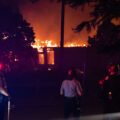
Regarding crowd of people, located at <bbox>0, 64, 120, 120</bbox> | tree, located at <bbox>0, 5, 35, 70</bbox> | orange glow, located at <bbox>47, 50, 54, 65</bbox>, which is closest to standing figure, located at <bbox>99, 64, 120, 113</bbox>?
crowd of people, located at <bbox>0, 64, 120, 120</bbox>

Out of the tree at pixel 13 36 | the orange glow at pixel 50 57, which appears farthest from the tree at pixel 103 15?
the orange glow at pixel 50 57

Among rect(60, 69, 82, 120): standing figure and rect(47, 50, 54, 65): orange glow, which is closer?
rect(60, 69, 82, 120): standing figure

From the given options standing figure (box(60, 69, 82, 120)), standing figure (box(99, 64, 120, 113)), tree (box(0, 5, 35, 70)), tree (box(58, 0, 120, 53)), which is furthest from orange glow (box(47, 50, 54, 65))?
tree (box(58, 0, 120, 53))

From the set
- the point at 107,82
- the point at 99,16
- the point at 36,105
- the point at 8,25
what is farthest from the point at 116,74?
the point at 8,25

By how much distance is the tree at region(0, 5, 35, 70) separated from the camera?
845 inches

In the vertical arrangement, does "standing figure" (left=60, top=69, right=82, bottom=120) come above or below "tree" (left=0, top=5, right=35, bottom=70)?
below

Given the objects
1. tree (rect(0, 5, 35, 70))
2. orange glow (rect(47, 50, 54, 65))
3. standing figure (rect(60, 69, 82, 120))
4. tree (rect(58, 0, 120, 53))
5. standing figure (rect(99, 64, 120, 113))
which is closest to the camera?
tree (rect(58, 0, 120, 53))

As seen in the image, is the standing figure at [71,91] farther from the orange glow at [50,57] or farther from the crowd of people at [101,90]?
the orange glow at [50,57]

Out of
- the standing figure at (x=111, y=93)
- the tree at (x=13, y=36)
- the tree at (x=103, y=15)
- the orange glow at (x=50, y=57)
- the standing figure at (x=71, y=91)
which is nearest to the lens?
the tree at (x=103, y=15)

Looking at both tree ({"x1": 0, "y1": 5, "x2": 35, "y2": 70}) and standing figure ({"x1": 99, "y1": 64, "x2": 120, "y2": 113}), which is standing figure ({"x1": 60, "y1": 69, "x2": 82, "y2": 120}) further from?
tree ({"x1": 0, "y1": 5, "x2": 35, "y2": 70})

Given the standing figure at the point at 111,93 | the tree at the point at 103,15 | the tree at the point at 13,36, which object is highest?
the tree at the point at 13,36

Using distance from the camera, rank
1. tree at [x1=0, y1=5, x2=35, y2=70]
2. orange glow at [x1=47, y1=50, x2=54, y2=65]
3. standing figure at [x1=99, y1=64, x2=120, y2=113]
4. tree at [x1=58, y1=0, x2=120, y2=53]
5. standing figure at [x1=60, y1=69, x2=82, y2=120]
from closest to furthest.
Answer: tree at [x1=58, y1=0, x2=120, y2=53] < standing figure at [x1=99, y1=64, x2=120, y2=113] < standing figure at [x1=60, y1=69, x2=82, y2=120] < tree at [x1=0, y1=5, x2=35, y2=70] < orange glow at [x1=47, y1=50, x2=54, y2=65]

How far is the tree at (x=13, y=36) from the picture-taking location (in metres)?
21.5

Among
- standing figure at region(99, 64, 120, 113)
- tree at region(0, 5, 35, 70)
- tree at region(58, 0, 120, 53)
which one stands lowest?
standing figure at region(99, 64, 120, 113)
